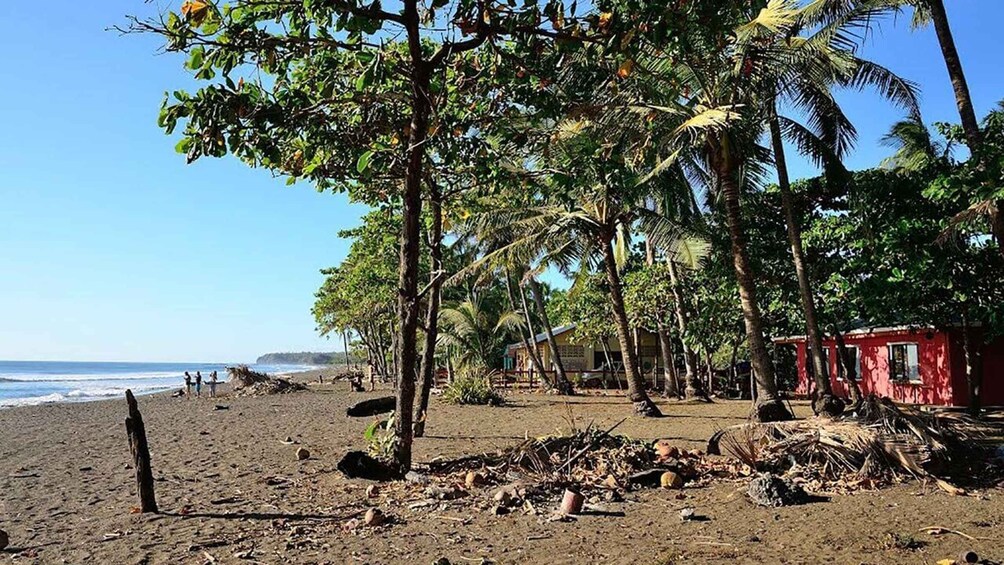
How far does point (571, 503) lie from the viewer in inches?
260

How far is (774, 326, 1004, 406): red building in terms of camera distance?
18.1 metres

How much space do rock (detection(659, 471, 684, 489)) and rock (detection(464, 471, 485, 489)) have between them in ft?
6.47

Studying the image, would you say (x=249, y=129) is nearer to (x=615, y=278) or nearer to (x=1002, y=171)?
(x=1002, y=171)

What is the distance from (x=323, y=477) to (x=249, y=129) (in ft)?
14.5

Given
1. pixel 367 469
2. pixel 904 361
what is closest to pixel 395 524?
pixel 367 469

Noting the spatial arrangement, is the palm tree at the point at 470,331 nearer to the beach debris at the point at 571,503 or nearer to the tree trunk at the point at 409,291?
the tree trunk at the point at 409,291

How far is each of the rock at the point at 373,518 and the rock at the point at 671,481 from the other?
10.1 feet

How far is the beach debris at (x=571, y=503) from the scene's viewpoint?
258 inches

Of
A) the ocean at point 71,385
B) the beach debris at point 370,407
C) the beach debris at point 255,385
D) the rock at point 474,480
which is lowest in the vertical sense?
the ocean at point 71,385

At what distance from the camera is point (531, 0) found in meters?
5.76

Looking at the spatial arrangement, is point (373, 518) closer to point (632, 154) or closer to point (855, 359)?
point (632, 154)

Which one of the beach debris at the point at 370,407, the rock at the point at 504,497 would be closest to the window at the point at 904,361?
the beach debris at the point at 370,407

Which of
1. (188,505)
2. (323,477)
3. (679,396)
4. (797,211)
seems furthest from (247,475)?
(679,396)

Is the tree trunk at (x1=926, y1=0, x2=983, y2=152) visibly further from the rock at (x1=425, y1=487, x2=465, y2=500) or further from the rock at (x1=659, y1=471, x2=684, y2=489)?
the rock at (x1=425, y1=487, x2=465, y2=500)
